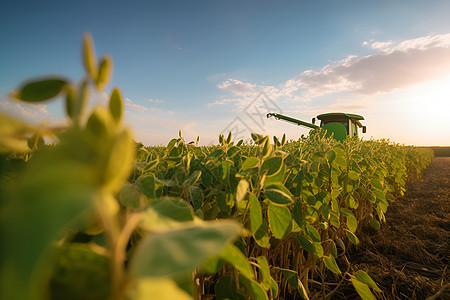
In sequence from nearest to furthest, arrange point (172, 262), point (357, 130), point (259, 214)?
point (172, 262) → point (259, 214) → point (357, 130)

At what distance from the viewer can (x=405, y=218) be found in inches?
177

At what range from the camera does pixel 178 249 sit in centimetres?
21

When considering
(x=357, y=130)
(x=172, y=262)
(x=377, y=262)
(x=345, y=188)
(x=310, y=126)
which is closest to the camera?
(x=172, y=262)

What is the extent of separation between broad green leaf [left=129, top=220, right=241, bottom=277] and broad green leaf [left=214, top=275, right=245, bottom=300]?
611 millimetres

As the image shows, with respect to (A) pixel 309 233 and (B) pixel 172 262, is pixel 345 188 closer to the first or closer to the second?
(A) pixel 309 233

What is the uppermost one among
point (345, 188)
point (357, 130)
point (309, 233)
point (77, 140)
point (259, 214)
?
point (357, 130)

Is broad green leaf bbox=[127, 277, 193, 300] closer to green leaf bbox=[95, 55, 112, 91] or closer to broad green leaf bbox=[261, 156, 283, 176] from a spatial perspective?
green leaf bbox=[95, 55, 112, 91]

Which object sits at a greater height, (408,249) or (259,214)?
Answer: (259,214)

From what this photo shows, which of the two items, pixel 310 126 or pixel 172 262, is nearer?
pixel 172 262

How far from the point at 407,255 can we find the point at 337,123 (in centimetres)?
927

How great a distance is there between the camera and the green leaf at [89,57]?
0.26 metres

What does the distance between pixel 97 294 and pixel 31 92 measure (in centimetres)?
23

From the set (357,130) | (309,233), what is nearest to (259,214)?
(309,233)

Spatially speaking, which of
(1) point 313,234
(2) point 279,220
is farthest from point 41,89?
(1) point 313,234
